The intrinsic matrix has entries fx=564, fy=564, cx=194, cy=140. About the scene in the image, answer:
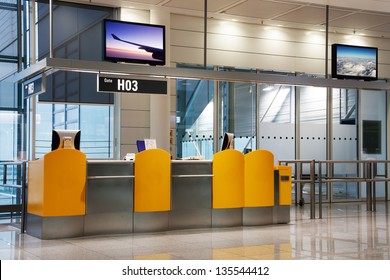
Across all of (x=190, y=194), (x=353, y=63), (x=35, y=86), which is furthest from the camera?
(x=353, y=63)

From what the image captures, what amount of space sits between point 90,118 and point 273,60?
455 centimetres

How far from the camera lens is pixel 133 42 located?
349 inches

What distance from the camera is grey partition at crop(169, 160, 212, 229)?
807 cm

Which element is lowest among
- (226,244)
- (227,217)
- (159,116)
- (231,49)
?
(226,244)

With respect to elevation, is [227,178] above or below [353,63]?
below

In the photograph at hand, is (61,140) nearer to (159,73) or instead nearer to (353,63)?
(159,73)

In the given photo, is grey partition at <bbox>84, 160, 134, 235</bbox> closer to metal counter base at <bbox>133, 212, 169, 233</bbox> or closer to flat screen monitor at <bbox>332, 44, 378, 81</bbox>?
metal counter base at <bbox>133, 212, 169, 233</bbox>

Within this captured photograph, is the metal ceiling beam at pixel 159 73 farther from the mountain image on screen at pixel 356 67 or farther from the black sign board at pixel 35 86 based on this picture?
the mountain image on screen at pixel 356 67

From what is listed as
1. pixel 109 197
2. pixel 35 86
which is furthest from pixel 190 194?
pixel 35 86

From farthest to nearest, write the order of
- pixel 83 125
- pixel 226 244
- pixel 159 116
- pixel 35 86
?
pixel 159 116 → pixel 83 125 → pixel 35 86 → pixel 226 244

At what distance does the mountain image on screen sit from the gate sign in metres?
3.68

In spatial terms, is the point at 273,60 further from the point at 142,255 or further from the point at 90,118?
the point at 142,255

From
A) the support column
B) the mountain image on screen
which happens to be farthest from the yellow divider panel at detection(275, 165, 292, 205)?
the support column

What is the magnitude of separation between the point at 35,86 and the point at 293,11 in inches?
223
